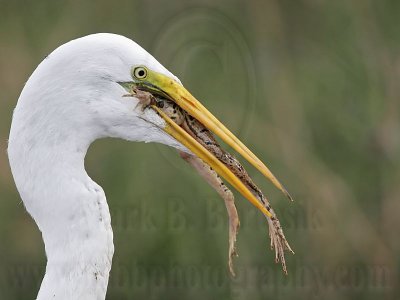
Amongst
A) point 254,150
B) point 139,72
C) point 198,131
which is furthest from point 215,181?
point 254,150

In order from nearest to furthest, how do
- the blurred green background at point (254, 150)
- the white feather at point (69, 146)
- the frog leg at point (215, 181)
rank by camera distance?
the white feather at point (69, 146)
the frog leg at point (215, 181)
the blurred green background at point (254, 150)

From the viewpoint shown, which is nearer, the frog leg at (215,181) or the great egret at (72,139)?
the great egret at (72,139)

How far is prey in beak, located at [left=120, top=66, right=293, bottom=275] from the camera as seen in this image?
8.95 ft

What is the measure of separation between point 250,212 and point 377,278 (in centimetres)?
98

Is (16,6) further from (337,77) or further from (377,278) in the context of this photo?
(377,278)

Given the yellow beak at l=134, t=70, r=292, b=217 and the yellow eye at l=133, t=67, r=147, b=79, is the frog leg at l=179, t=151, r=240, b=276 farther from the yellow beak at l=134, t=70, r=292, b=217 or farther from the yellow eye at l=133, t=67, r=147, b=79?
the yellow eye at l=133, t=67, r=147, b=79

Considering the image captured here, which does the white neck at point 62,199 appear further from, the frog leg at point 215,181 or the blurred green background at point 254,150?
the blurred green background at point 254,150

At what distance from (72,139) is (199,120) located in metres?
0.39

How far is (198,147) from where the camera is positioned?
111 inches

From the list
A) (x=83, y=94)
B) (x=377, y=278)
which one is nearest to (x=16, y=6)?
(x=377, y=278)

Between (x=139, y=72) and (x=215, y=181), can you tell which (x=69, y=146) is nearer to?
(x=139, y=72)

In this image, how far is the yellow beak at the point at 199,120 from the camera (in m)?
2.74

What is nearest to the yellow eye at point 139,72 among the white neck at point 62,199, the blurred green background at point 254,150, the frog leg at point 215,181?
the white neck at point 62,199

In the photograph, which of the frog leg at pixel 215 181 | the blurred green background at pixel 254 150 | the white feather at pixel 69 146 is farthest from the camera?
the blurred green background at pixel 254 150
